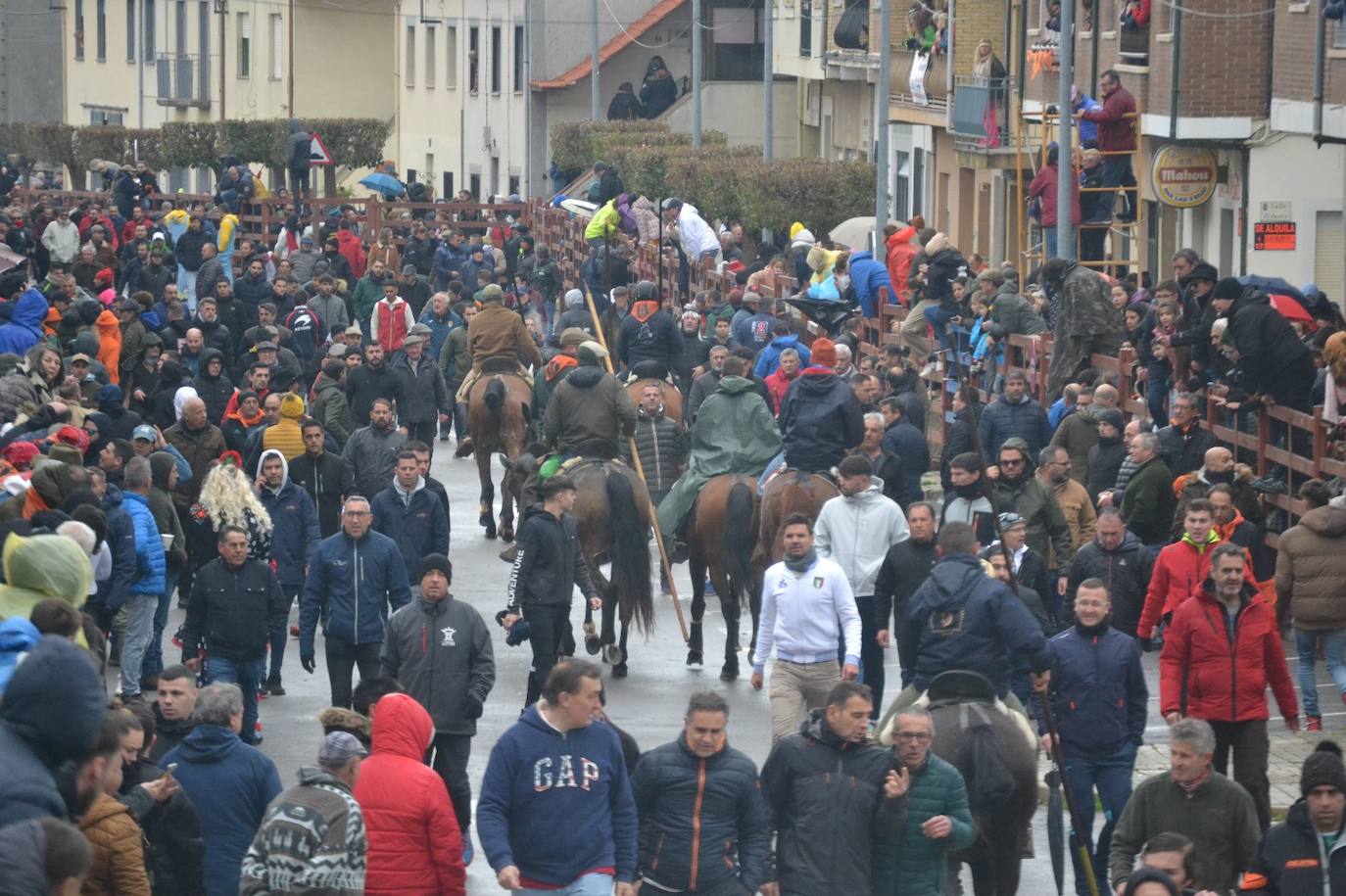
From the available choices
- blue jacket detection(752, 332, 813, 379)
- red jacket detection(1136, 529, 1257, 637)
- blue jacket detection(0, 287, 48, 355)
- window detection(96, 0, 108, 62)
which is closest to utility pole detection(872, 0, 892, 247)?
blue jacket detection(752, 332, 813, 379)

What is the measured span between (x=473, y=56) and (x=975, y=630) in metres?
57.8

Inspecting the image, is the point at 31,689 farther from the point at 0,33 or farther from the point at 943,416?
the point at 0,33

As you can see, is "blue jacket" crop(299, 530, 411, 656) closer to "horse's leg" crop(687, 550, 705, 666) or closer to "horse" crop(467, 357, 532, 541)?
"horse's leg" crop(687, 550, 705, 666)

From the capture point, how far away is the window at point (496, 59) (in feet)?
218

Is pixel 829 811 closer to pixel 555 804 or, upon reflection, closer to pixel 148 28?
pixel 555 804

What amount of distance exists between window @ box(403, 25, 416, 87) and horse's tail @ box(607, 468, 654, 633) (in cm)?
5645

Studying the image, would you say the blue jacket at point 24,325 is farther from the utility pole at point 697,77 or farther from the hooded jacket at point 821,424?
the utility pole at point 697,77

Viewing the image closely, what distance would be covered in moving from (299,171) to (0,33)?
1491 inches

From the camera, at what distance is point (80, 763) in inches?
264

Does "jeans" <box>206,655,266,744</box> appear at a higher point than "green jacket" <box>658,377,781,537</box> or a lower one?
lower

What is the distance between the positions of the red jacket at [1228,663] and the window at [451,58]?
58.6 m

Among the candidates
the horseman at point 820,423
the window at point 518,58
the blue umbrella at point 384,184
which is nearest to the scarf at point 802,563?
the horseman at point 820,423

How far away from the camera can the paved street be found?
14297mm

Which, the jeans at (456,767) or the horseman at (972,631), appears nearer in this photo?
the horseman at (972,631)
